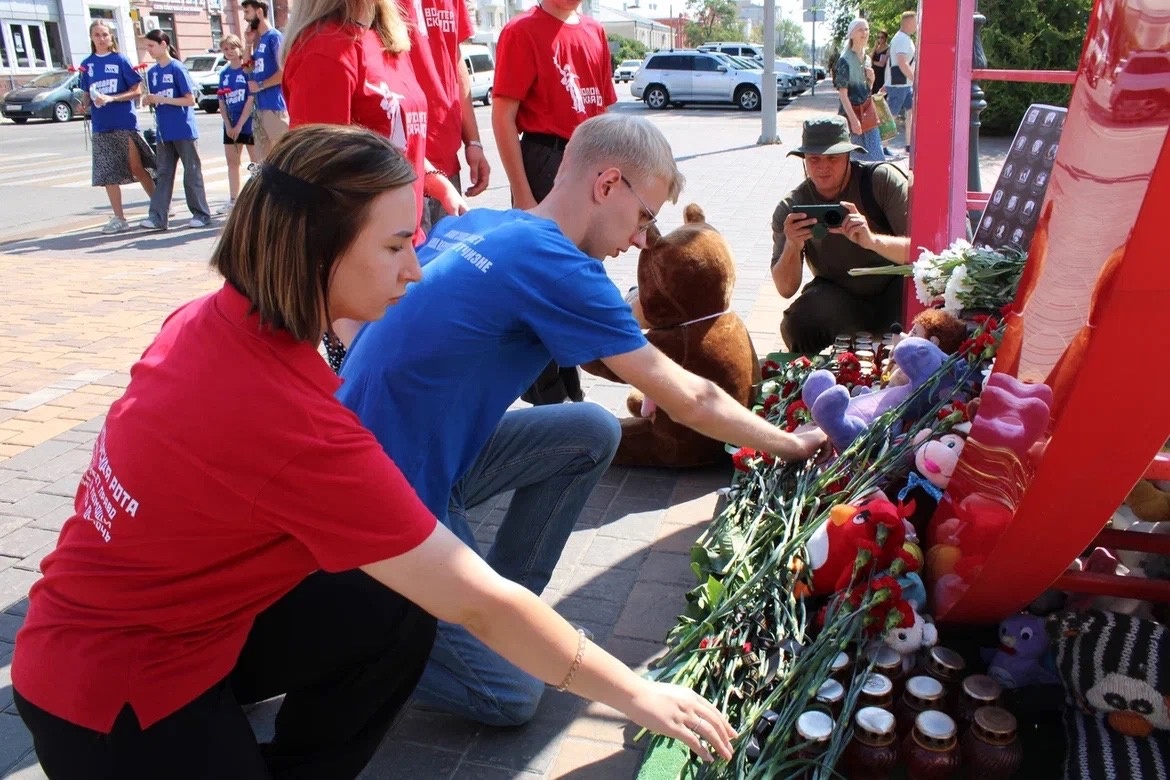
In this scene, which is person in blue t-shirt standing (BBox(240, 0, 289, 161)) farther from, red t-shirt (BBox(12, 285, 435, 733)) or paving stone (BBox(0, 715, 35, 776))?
red t-shirt (BBox(12, 285, 435, 733))

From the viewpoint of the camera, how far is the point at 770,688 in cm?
207

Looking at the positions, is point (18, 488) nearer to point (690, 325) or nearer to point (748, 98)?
point (690, 325)

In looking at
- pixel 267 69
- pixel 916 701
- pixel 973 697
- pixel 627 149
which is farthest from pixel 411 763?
pixel 267 69

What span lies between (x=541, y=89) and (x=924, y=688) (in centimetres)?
300

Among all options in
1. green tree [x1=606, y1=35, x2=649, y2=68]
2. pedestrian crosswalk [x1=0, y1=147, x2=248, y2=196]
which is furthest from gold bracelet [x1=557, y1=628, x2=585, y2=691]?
green tree [x1=606, y1=35, x2=649, y2=68]

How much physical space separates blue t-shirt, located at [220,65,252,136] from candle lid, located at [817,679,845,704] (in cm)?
793

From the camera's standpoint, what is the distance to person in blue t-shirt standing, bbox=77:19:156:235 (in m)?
8.30

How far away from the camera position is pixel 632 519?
3.27m

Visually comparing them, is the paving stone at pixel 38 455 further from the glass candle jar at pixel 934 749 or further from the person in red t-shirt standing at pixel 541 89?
the glass candle jar at pixel 934 749

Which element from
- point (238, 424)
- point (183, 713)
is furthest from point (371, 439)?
point (183, 713)

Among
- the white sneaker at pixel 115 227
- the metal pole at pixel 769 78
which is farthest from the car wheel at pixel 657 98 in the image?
the white sneaker at pixel 115 227

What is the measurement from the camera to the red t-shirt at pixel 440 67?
3.64 meters

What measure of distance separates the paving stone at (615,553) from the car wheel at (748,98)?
2294cm

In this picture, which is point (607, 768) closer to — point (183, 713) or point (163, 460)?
point (183, 713)
